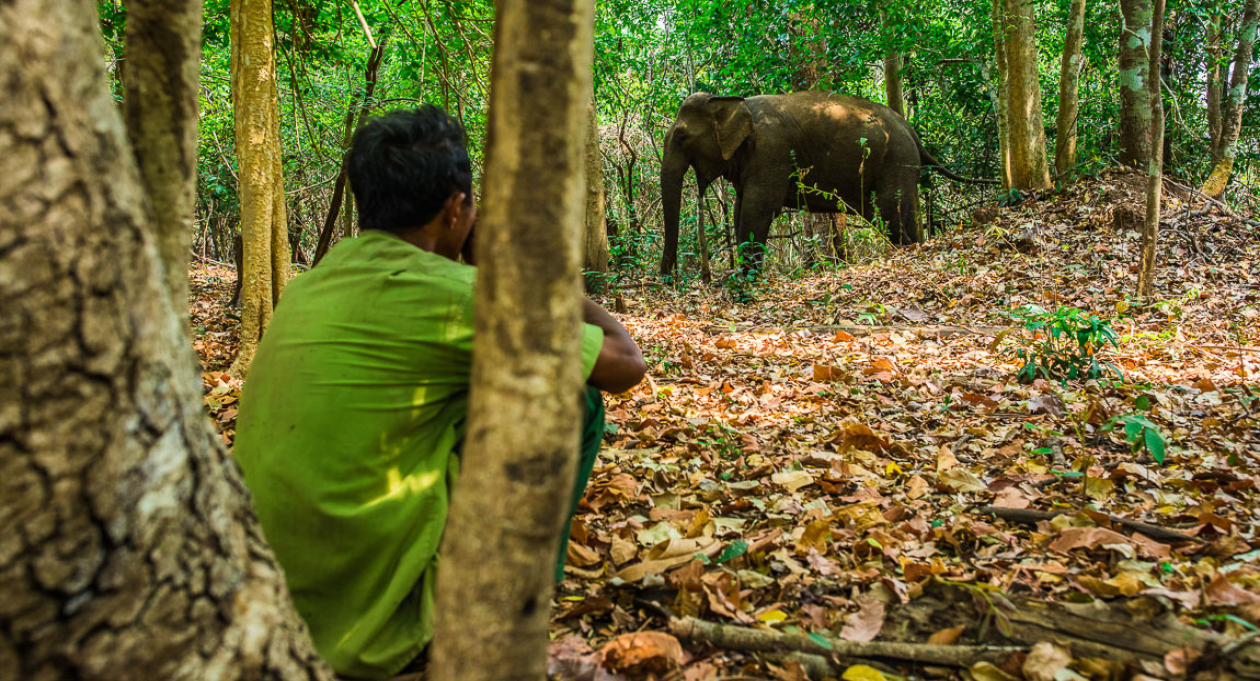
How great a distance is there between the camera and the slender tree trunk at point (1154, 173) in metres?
6.21

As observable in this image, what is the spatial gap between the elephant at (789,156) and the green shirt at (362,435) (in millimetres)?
8021

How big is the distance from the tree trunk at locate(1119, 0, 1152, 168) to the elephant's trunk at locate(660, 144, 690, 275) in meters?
4.83

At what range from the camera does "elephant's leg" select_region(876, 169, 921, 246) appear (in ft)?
34.9

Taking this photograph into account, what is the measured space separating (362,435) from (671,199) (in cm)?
858

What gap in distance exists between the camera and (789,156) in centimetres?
1013

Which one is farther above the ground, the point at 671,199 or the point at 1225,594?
the point at 671,199

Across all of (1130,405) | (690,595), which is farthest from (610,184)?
(690,595)

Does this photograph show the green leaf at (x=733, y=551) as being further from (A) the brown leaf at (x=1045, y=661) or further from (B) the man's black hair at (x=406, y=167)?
(B) the man's black hair at (x=406, y=167)

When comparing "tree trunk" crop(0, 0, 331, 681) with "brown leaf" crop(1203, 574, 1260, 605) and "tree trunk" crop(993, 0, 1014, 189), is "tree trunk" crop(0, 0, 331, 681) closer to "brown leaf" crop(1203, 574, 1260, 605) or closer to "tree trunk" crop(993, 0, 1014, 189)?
"brown leaf" crop(1203, 574, 1260, 605)

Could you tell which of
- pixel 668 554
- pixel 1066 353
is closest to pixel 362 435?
pixel 668 554

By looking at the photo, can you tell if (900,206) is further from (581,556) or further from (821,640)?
(821,640)

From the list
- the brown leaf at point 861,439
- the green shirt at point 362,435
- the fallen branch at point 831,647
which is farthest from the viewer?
the brown leaf at point 861,439

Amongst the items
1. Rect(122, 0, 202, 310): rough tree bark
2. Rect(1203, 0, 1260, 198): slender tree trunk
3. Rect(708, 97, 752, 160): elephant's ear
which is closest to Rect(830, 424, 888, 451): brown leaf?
Rect(122, 0, 202, 310): rough tree bark

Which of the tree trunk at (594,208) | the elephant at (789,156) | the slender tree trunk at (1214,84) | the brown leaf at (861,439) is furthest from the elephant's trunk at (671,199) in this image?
the brown leaf at (861,439)
